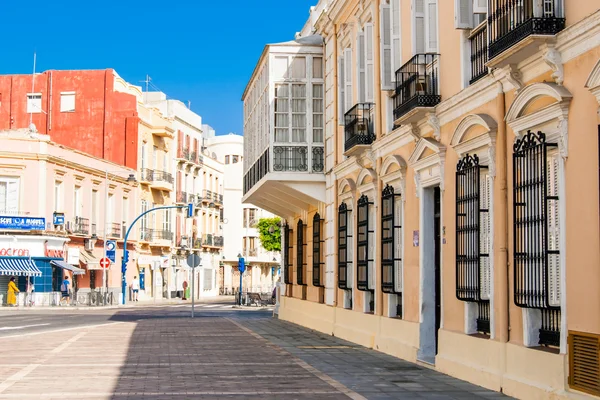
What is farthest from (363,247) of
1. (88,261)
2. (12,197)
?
(88,261)

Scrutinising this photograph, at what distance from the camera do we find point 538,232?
10938mm

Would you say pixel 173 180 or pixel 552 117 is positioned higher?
pixel 173 180

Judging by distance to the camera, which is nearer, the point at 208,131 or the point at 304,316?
the point at 304,316

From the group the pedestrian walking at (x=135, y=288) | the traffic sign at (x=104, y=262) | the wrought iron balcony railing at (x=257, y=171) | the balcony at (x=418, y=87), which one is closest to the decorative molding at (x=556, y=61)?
the balcony at (x=418, y=87)

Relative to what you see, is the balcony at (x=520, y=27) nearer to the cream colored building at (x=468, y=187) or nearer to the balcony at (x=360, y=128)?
the cream colored building at (x=468, y=187)

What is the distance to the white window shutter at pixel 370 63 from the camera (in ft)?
65.4

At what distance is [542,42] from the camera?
34.4 ft

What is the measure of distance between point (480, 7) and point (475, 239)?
310 cm

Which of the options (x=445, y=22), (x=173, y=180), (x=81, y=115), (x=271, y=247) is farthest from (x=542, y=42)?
(x=271, y=247)

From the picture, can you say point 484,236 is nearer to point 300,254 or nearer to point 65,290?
point 300,254

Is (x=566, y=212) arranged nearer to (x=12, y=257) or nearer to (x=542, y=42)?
(x=542, y=42)

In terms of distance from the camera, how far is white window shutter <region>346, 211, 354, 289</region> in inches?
871

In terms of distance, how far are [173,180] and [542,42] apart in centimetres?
5856

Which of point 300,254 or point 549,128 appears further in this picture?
point 300,254
